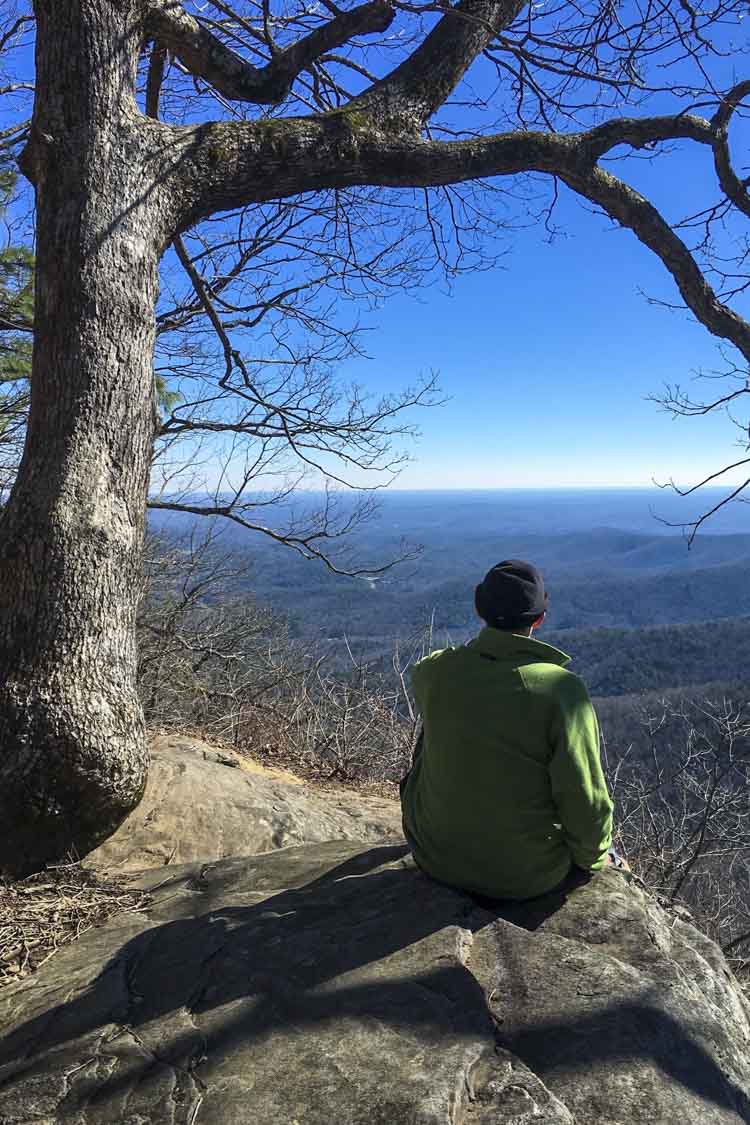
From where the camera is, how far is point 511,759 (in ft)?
6.88

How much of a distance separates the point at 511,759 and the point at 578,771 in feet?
0.66

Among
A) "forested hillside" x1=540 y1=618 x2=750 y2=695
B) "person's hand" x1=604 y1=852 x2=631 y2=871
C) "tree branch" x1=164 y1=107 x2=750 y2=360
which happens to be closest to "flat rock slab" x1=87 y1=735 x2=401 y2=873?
"person's hand" x1=604 y1=852 x2=631 y2=871

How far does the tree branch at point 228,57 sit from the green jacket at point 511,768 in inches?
120

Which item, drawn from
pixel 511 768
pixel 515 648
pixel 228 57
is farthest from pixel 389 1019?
pixel 228 57

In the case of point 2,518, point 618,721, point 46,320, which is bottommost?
point 618,721

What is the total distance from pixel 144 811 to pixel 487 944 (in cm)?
213

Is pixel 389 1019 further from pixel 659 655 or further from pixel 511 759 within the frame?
pixel 659 655

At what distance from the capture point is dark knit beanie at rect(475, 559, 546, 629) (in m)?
2.22

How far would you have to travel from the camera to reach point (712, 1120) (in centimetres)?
149

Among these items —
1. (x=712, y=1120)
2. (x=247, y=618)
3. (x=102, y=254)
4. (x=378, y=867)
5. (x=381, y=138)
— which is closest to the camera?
(x=712, y=1120)

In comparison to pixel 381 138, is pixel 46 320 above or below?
below

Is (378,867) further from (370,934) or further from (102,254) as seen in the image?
(102,254)

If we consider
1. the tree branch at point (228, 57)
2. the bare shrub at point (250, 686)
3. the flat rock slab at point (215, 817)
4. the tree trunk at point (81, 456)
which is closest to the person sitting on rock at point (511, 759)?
the tree trunk at point (81, 456)

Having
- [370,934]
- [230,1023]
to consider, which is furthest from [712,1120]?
[230,1023]
